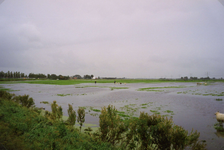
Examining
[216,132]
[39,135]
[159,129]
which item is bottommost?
[216,132]

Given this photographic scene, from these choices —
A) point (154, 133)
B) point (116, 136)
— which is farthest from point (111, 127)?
point (154, 133)

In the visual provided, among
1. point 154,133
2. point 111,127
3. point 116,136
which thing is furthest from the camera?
point 111,127

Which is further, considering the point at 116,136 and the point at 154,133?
the point at 116,136

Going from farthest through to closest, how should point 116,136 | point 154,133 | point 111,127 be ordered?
point 111,127 → point 116,136 → point 154,133

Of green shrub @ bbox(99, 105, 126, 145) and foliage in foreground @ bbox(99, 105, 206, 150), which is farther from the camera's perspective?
green shrub @ bbox(99, 105, 126, 145)

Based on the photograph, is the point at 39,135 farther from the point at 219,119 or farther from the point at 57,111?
the point at 219,119

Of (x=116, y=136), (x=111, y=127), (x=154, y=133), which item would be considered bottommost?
(x=116, y=136)

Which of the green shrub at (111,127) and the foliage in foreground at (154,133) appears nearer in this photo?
the foliage in foreground at (154,133)

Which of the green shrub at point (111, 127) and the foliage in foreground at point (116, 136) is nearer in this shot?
the foliage in foreground at point (116, 136)

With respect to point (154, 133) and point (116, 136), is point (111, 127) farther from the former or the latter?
point (154, 133)

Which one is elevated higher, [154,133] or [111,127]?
[154,133]

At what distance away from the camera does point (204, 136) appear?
10016mm

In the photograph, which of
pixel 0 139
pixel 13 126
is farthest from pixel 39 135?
pixel 0 139

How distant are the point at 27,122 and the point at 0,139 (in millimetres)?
4882
